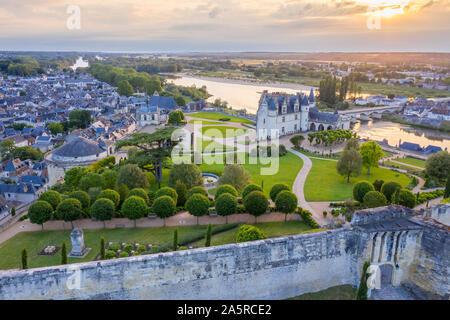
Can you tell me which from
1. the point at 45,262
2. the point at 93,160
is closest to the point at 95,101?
the point at 93,160

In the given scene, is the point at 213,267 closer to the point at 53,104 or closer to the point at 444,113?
the point at 444,113

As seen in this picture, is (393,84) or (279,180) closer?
(279,180)

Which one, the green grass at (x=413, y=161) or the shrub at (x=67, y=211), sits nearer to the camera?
the shrub at (x=67, y=211)

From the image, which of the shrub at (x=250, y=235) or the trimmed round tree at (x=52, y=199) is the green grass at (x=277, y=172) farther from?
the trimmed round tree at (x=52, y=199)

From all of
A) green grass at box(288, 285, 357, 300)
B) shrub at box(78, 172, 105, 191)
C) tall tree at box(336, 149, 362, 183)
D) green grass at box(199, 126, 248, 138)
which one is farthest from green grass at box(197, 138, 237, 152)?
green grass at box(288, 285, 357, 300)

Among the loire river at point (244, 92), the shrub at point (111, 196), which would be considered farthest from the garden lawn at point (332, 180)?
the loire river at point (244, 92)

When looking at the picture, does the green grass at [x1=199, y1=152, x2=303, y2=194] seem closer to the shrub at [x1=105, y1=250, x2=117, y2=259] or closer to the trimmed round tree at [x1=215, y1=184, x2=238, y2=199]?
the trimmed round tree at [x1=215, y1=184, x2=238, y2=199]
